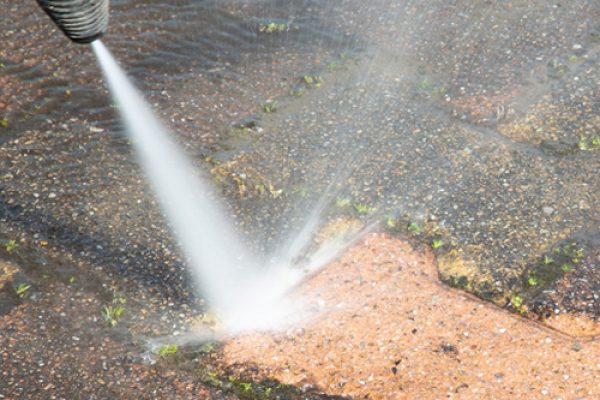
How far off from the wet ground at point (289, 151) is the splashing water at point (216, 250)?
0.42ft

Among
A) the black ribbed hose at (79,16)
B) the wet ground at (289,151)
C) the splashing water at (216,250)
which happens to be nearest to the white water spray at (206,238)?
the splashing water at (216,250)

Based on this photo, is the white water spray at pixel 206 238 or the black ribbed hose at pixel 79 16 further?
the white water spray at pixel 206 238

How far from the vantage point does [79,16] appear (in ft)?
13.9

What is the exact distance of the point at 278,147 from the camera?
675 centimetres

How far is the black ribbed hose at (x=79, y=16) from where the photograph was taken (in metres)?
4.11

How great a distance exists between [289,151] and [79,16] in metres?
2.77

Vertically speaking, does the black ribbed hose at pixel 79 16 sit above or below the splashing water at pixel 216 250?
above

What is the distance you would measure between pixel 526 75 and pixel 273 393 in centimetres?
432

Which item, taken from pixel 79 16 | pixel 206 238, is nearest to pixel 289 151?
pixel 206 238

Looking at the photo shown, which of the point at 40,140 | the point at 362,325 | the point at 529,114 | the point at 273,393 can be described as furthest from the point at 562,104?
the point at 40,140

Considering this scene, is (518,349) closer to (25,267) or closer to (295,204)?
(295,204)

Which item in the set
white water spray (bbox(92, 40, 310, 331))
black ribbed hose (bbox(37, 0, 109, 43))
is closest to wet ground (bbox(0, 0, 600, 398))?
white water spray (bbox(92, 40, 310, 331))

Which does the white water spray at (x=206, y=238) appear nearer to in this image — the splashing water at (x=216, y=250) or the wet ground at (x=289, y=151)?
the splashing water at (x=216, y=250)

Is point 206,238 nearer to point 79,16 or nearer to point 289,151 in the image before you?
point 289,151
